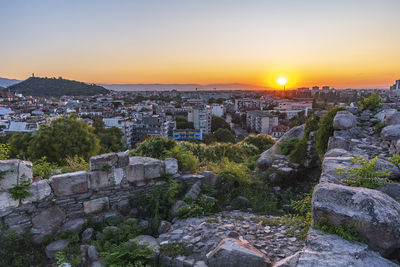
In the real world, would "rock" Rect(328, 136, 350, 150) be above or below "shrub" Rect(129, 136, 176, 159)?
above

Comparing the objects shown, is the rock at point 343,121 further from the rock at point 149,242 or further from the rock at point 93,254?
the rock at point 93,254

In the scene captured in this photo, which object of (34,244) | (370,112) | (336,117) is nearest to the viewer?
(34,244)

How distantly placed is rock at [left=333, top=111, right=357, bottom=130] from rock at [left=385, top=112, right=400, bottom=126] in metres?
0.79

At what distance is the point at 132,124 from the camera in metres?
49.5

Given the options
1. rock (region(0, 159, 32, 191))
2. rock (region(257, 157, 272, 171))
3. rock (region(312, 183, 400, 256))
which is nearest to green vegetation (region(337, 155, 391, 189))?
rock (region(312, 183, 400, 256))

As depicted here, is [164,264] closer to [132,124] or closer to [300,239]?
[300,239]

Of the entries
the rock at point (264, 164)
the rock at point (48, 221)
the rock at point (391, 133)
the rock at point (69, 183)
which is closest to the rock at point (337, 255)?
the rock at point (391, 133)

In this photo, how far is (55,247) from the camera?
424 centimetres

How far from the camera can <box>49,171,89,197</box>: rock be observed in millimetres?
4766

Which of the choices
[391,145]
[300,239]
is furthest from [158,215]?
[391,145]

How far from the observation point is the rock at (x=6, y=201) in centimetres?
430

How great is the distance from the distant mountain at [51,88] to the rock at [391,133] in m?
175

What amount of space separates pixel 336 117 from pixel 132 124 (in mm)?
46656

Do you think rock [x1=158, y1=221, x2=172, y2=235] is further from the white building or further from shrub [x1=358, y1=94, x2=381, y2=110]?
the white building
